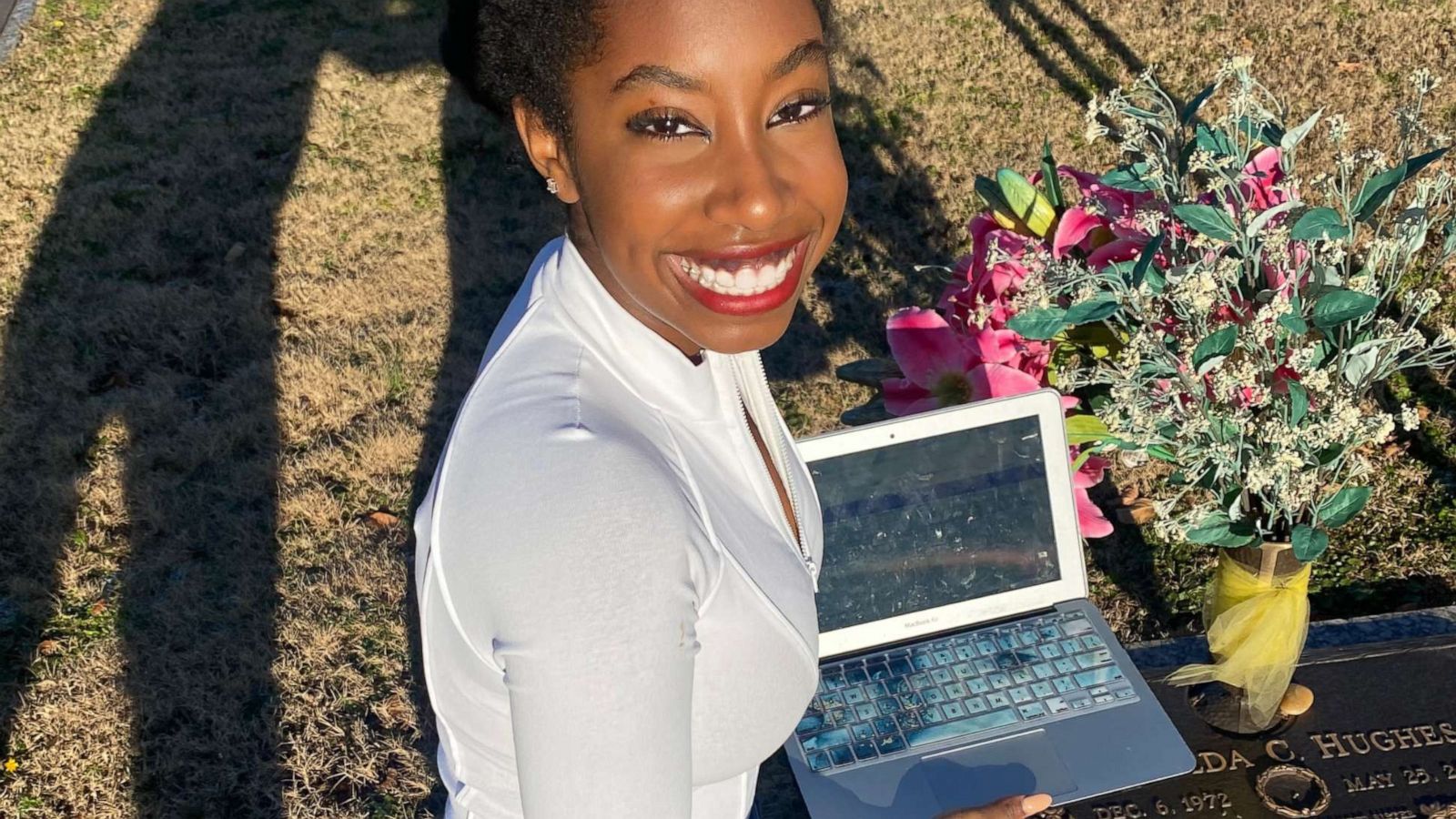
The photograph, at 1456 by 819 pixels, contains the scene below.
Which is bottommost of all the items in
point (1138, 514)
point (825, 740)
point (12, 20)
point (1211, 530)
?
point (12, 20)

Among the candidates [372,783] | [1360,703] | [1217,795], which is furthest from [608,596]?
[372,783]

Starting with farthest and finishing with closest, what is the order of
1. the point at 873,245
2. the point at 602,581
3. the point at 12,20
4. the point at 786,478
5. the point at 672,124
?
the point at 12,20 → the point at 873,245 → the point at 786,478 → the point at 672,124 → the point at 602,581

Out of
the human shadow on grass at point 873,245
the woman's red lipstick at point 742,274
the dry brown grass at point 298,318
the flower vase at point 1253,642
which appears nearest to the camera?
the woman's red lipstick at point 742,274

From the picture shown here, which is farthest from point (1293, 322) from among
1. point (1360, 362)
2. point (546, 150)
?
point (546, 150)

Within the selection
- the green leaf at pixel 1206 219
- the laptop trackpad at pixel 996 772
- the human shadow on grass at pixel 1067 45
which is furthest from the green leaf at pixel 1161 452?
the human shadow on grass at pixel 1067 45

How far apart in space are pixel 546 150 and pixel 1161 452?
4.51 feet

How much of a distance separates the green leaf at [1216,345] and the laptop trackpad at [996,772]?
799 mm

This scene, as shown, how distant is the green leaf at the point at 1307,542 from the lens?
2.06 metres

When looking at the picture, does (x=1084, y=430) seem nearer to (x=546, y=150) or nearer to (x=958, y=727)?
(x=958, y=727)

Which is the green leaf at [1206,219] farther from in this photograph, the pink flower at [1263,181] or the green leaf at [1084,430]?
the green leaf at [1084,430]

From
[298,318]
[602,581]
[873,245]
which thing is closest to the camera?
[602,581]

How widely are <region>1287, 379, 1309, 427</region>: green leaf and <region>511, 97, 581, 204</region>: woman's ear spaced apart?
1.21 metres

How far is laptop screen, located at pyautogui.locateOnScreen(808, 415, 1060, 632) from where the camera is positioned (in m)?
2.47

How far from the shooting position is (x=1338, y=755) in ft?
8.06
